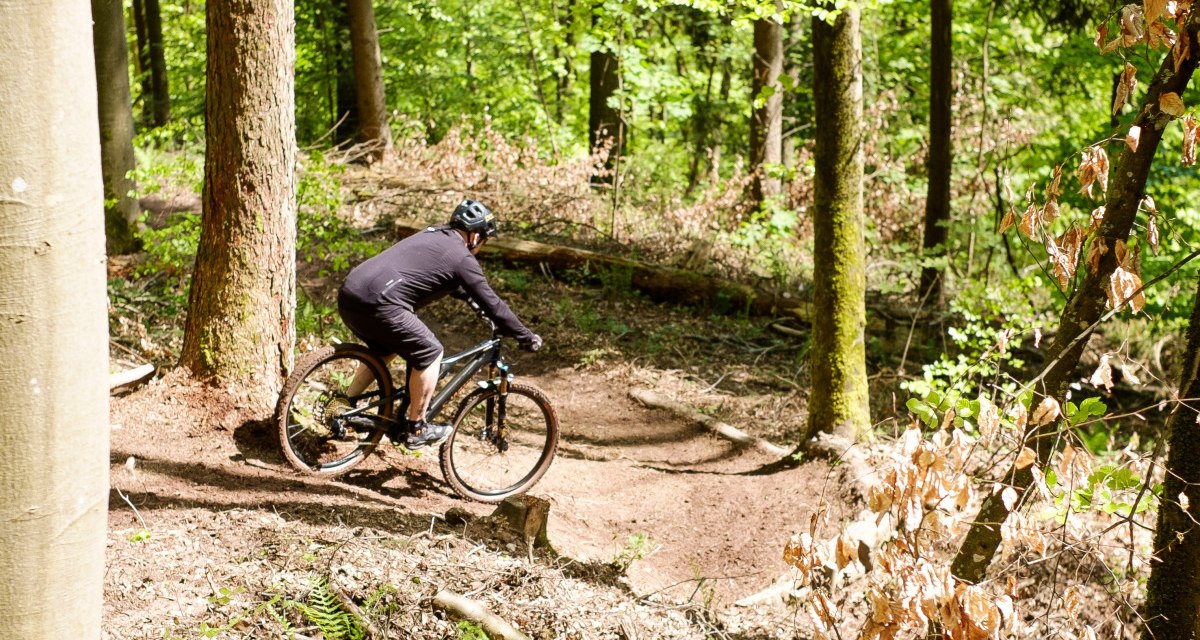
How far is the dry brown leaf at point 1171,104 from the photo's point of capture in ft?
11.7

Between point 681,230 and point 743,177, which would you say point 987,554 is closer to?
point 681,230

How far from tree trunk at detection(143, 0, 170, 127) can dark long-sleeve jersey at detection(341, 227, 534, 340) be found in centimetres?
1523

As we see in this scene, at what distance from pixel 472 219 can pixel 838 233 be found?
9.84 ft

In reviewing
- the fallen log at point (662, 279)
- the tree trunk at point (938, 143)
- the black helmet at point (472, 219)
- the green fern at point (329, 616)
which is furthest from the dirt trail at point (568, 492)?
the tree trunk at point (938, 143)

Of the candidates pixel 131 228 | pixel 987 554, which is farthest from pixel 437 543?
pixel 131 228

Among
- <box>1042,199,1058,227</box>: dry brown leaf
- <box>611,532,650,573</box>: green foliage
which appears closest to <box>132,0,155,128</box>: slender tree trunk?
<box>611,532,650,573</box>: green foliage

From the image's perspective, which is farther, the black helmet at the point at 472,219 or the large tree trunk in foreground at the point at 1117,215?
the black helmet at the point at 472,219

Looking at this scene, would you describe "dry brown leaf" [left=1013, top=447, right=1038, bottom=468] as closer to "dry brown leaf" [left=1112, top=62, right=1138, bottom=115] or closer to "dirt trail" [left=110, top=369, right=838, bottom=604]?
"dry brown leaf" [left=1112, top=62, right=1138, bottom=115]

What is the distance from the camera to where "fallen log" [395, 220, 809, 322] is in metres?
12.0

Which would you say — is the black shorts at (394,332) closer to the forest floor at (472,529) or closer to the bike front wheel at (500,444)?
the bike front wheel at (500,444)

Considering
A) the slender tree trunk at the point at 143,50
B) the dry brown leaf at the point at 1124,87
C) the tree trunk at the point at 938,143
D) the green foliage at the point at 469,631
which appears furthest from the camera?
the slender tree trunk at the point at 143,50

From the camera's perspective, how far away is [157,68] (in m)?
19.8

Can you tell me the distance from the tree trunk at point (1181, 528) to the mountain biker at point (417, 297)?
3.69 meters

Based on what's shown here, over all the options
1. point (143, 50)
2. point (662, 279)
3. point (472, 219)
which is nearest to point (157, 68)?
point (143, 50)
